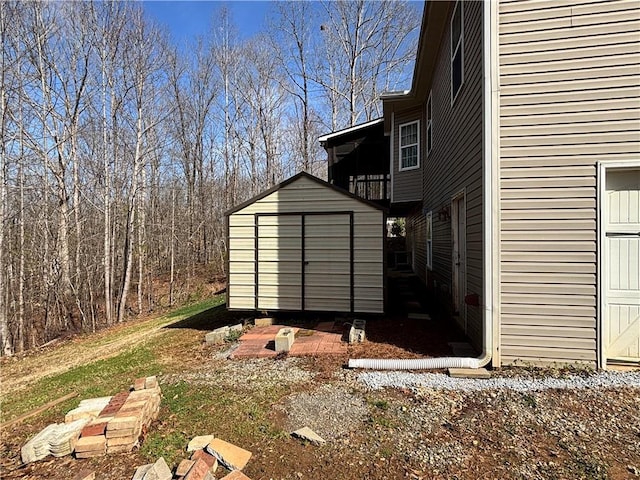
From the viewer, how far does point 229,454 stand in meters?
2.54

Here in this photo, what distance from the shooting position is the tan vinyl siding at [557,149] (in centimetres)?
371

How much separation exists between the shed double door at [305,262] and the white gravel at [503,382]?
2.68 meters

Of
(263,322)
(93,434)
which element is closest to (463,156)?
(263,322)

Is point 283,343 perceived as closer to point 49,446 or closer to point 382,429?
point 382,429

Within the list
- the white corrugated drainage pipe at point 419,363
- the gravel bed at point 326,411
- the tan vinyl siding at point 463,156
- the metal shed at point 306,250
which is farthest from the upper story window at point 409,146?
the gravel bed at point 326,411

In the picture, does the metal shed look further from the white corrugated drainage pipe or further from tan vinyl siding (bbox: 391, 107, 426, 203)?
tan vinyl siding (bbox: 391, 107, 426, 203)

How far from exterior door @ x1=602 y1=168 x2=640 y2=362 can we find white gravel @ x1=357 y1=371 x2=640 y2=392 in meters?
0.35

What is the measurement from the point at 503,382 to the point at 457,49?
16.3ft

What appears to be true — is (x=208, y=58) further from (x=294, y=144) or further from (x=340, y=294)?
(x=340, y=294)

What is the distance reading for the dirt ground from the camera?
2367mm

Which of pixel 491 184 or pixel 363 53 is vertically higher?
pixel 363 53

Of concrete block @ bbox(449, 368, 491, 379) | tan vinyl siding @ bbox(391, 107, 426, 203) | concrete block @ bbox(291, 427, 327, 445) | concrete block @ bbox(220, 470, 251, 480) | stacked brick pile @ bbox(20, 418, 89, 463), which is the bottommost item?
stacked brick pile @ bbox(20, 418, 89, 463)

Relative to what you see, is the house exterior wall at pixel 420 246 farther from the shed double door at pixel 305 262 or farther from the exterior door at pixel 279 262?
the exterior door at pixel 279 262

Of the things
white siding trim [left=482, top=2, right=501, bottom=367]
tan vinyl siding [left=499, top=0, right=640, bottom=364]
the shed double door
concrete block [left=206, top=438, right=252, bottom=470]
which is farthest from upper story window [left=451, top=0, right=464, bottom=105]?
concrete block [left=206, top=438, right=252, bottom=470]
